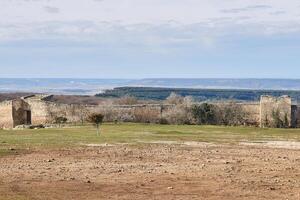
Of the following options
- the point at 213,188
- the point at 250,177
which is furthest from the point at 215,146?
the point at 213,188

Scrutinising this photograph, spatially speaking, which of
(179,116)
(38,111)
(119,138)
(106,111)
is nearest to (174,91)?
(179,116)

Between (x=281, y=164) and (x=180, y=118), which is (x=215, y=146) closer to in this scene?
(x=281, y=164)

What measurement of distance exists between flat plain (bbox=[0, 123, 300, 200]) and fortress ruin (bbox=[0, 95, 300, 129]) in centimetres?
2018

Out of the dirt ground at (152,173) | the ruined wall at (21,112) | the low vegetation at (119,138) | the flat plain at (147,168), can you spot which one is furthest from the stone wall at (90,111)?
the dirt ground at (152,173)

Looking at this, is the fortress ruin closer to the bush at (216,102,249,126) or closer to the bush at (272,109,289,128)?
the bush at (272,109,289,128)

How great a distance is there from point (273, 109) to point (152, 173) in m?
36.1

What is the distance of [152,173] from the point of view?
2270cm

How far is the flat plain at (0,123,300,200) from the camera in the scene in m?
19.3

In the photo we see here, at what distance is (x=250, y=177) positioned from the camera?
21.9 meters

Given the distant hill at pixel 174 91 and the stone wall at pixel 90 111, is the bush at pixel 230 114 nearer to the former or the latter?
the stone wall at pixel 90 111

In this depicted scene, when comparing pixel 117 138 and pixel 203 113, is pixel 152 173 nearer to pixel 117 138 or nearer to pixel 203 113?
pixel 117 138

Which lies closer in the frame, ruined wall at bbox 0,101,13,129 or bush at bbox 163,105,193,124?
ruined wall at bbox 0,101,13,129

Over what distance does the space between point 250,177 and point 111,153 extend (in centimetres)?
833

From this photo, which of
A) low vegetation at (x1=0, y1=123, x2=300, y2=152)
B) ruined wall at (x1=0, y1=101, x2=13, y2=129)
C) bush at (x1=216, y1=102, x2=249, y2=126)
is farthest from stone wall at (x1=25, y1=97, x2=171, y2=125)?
low vegetation at (x1=0, y1=123, x2=300, y2=152)
